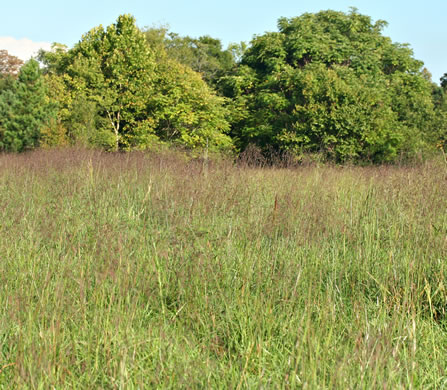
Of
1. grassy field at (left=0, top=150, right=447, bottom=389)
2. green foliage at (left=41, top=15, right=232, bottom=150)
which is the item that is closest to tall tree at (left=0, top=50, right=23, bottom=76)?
green foliage at (left=41, top=15, right=232, bottom=150)

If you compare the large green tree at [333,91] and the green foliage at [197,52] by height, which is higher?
the green foliage at [197,52]

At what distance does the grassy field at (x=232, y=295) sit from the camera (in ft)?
5.84

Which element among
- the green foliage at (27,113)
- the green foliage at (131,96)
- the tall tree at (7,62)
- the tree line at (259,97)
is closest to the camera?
the tree line at (259,97)

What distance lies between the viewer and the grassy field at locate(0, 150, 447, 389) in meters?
1.78

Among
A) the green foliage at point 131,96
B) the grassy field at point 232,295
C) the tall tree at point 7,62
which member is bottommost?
the grassy field at point 232,295

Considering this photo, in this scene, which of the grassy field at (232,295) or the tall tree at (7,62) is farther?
the tall tree at (7,62)

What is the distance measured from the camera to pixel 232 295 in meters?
2.52

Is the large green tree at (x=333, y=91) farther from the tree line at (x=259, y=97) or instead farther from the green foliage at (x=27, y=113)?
the green foliage at (x=27, y=113)

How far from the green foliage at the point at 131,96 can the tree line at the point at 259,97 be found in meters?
0.06

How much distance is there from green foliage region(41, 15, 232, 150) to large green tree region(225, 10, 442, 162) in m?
2.46

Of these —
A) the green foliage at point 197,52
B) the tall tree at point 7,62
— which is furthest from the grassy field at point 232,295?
the tall tree at point 7,62

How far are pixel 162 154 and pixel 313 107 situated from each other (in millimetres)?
11725

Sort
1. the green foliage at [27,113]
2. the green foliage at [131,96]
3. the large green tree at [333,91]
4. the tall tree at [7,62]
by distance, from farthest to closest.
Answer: the tall tree at [7,62] < the green foliage at [27,113] < the green foliage at [131,96] < the large green tree at [333,91]

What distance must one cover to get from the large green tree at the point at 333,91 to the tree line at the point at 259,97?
0.20 feet
